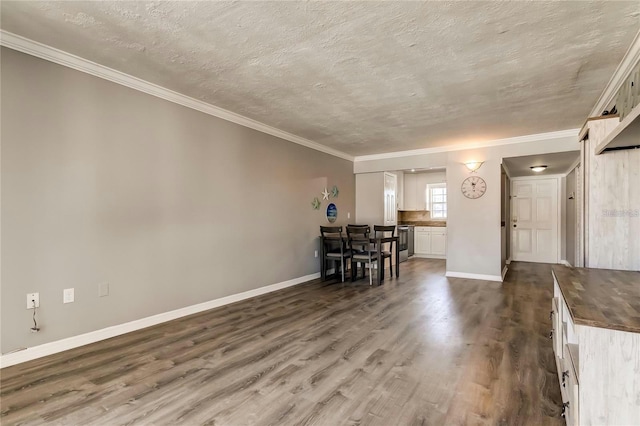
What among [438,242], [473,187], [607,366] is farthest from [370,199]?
[607,366]

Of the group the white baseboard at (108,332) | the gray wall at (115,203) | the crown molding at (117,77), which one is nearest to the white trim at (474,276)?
the gray wall at (115,203)

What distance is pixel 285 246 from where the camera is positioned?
5012 mm

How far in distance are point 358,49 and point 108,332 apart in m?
3.35

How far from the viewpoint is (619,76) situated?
2799 millimetres

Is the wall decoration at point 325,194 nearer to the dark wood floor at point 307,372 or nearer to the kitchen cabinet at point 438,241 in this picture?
the dark wood floor at point 307,372

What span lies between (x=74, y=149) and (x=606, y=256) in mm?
4295

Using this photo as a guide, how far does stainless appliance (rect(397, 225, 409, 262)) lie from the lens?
764 cm

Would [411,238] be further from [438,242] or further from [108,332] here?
[108,332]

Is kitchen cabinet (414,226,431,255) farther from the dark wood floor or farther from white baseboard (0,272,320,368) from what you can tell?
white baseboard (0,272,320,368)

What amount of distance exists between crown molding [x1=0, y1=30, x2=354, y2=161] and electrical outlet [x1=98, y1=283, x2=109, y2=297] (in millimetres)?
1918

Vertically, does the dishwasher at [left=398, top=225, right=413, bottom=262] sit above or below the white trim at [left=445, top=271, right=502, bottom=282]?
above

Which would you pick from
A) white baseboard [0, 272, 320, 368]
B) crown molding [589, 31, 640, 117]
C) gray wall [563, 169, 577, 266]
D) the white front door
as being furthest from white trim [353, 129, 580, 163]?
white baseboard [0, 272, 320, 368]

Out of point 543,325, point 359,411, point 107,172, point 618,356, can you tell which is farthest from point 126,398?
point 543,325

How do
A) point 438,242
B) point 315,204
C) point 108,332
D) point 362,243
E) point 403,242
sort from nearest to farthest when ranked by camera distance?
point 108,332 → point 362,243 → point 315,204 → point 403,242 → point 438,242
